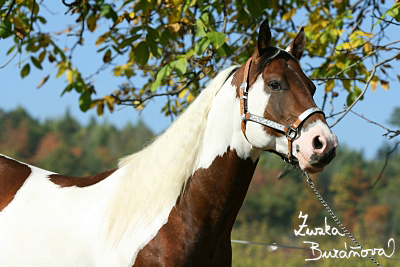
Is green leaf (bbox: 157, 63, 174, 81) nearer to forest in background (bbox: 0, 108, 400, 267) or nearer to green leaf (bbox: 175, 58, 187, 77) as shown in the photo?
green leaf (bbox: 175, 58, 187, 77)

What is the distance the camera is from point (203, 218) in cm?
231

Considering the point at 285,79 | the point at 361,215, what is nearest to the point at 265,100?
the point at 285,79

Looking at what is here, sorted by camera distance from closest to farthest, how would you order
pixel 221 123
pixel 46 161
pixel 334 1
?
pixel 221 123, pixel 334 1, pixel 46 161

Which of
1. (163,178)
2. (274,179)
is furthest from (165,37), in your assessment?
(274,179)

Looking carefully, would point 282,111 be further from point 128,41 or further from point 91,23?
point 91,23

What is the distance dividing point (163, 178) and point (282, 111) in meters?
0.71

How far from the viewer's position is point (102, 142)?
68.9 m

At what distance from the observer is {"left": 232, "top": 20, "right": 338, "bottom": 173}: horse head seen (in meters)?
2.07

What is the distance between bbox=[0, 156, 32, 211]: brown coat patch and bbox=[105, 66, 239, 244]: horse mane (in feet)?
2.60

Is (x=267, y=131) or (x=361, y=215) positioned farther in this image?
(x=361, y=215)

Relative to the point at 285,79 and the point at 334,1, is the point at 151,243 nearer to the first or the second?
the point at 285,79

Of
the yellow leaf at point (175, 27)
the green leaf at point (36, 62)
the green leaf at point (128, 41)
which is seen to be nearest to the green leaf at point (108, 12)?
the yellow leaf at point (175, 27)

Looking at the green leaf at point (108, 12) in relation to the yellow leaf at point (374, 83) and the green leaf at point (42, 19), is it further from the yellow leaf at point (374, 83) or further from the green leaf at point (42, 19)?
the yellow leaf at point (374, 83)

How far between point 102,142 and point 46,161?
14.3 m
